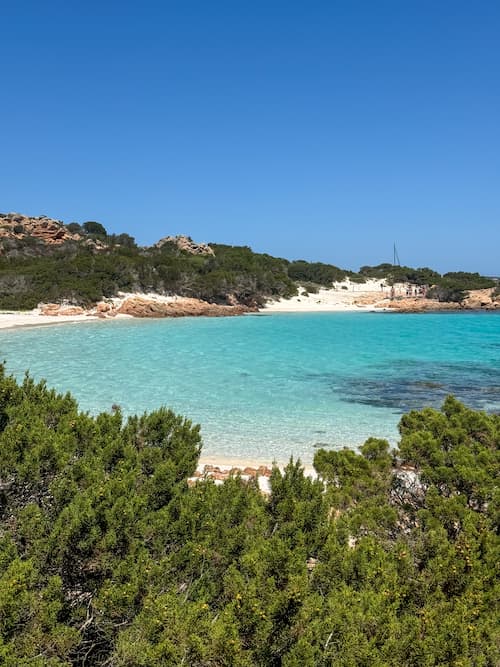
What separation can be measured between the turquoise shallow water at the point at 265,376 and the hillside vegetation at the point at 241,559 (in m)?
5.67

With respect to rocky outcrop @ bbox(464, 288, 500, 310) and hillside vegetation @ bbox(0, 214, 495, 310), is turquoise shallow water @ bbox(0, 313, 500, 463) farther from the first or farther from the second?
rocky outcrop @ bbox(464, 288, 500, 310)

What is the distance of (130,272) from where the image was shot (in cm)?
5428

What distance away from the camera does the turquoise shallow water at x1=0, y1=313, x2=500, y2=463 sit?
482 inches

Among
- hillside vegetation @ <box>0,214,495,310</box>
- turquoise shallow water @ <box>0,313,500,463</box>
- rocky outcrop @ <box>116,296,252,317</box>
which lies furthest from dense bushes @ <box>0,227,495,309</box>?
turquoise shallow water @ <box>0,313,500,463</box>

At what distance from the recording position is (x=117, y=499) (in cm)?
339

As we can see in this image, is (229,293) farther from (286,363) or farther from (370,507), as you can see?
(370,507)

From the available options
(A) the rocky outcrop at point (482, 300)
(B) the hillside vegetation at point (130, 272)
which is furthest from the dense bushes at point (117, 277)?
(A) the rocky outcrop at point (482, 300)

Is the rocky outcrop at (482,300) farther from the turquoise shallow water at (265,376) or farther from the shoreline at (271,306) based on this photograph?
the turquoise shallow water at (265,376)

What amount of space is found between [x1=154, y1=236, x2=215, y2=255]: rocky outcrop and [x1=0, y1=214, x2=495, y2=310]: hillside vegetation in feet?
0.55

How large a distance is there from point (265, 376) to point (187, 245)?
67568 mm

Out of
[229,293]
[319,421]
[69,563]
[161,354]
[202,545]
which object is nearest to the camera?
[69,563]

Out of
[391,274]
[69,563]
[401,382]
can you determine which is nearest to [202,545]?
[69,563]

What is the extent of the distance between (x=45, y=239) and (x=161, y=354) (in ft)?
166

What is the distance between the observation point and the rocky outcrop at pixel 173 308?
4762 centimetres
